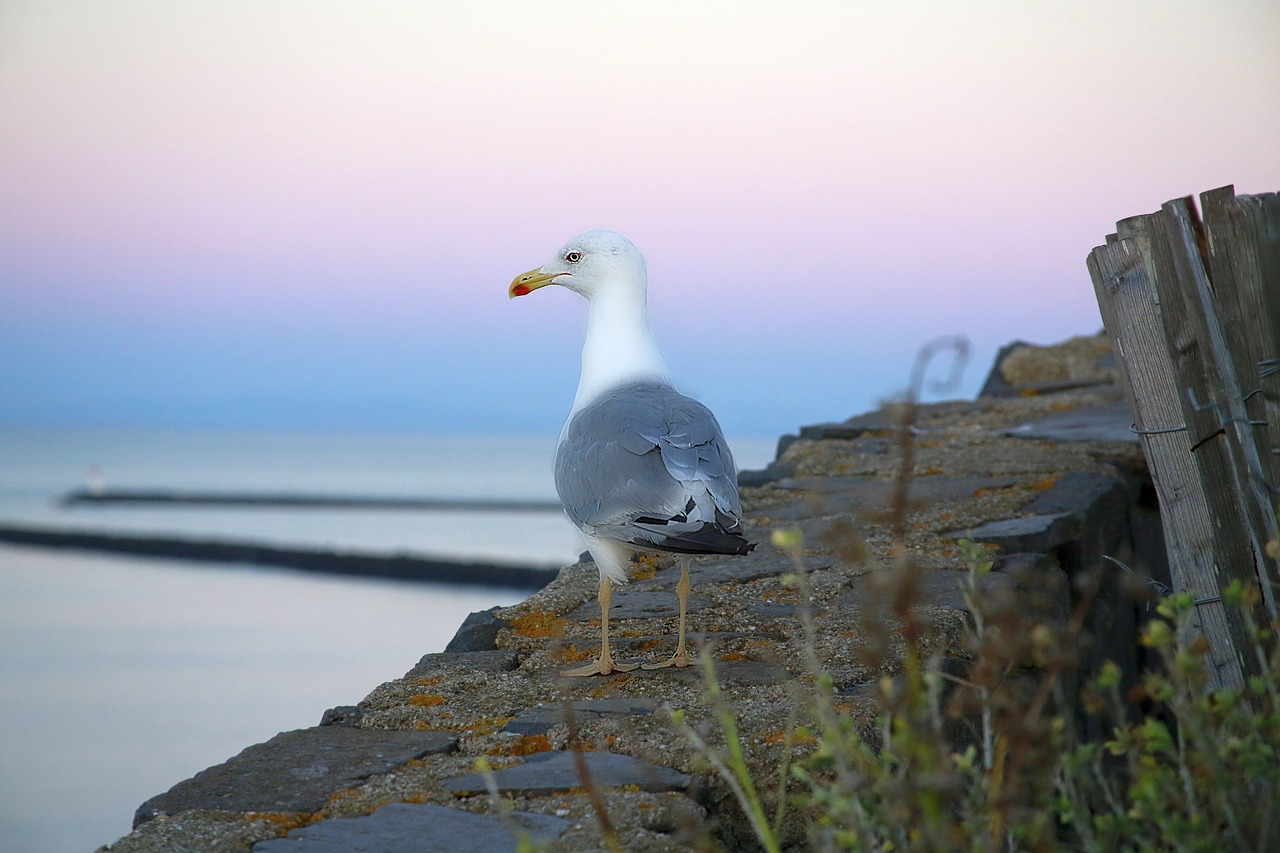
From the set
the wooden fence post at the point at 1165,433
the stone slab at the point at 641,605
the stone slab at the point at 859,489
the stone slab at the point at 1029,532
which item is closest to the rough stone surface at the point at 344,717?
the stone slab at the point at 641,605

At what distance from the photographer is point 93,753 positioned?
5875 mm

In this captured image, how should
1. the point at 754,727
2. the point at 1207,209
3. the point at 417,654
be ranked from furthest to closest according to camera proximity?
the point at 417,654 → the point at 1207,209 → the point at 754,727

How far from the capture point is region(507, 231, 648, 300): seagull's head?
144 inches

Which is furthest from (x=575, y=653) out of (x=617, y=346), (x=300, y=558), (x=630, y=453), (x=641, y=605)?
(x=300, y=558)

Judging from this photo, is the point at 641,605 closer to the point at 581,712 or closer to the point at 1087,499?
the point at 581,712

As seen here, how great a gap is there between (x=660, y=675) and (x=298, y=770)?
36.4 inches

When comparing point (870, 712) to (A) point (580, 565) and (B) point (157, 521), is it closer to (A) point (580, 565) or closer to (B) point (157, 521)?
(A) point (580, 565)

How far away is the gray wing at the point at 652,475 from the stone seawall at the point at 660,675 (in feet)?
0.98

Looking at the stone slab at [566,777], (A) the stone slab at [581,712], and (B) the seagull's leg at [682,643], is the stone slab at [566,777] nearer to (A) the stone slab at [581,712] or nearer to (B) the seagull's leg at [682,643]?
(A) the stone slab at [581,712]

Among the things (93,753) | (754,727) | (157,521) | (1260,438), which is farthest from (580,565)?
(157,521)

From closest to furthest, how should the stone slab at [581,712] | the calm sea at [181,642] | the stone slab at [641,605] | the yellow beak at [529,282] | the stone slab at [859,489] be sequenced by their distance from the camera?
the stone slab at [581,712], the stone slab at [641,605], the yellow beak at [529,282], the stone slab at [859,489], the calm sea at [181,642]

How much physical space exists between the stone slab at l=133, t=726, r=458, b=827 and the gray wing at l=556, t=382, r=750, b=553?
25.6 inches

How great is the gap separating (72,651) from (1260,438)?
7.96m

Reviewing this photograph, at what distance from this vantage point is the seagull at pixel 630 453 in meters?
2.67
